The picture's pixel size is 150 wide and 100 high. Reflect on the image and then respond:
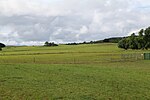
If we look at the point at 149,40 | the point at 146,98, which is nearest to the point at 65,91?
the point at 146,98

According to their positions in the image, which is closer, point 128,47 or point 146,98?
point 146,98

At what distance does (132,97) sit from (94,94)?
201cm

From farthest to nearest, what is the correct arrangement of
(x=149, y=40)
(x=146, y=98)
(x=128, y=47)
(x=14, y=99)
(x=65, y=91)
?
(x=128, y=47) < (x=149, y=40) < (x=65, y=91) < (x=146, y=98) < (x=14, y=99)

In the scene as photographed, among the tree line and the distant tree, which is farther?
the distant tree

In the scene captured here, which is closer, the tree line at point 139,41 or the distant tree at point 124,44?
the tree line at point 139,41

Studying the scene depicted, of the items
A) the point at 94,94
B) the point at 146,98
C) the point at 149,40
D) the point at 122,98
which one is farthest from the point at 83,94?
the point at 149,40

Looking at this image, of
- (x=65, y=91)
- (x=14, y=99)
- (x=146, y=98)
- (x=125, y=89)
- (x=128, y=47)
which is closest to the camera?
(x=14, y=99)

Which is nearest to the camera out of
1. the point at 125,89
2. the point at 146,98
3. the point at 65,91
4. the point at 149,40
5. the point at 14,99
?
the point at 14,99

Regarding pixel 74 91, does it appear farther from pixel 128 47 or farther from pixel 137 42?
pixel 128 47

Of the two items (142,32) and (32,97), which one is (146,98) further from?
(142,32)

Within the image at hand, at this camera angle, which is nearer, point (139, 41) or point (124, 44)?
point (139, 41)

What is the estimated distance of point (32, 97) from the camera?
1566 centimetres

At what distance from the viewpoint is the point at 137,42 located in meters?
125

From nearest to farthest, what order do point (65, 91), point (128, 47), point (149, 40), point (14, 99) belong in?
point (14, 99) → point (65, 91) → point (149, 40) → point (128, 47)
